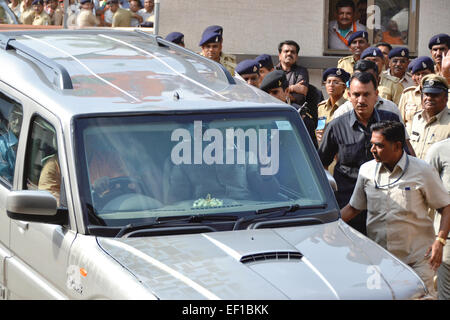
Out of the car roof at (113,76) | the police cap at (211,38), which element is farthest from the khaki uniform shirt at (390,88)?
the car roof at (113,76)

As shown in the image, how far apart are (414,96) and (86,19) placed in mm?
6342

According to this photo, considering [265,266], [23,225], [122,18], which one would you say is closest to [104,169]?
[23,225]

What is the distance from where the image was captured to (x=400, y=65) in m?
12.6

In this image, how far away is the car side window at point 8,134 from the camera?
6.47 metres

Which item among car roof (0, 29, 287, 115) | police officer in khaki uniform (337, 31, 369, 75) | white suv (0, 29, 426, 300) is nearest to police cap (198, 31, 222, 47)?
police officer in khaki uniform (337, 31, 369, 75)

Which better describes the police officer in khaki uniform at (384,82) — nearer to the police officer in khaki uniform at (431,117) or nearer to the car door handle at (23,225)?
the police officer in khaki uniform at (431,117)

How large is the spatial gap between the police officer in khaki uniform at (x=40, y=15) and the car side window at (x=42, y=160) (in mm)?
11252

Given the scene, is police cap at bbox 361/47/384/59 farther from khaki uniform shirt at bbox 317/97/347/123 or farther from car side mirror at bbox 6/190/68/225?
car side mirror at bbox 6/190/68/225

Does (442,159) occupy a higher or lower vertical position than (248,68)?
lower

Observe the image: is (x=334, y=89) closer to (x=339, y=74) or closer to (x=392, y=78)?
(x=339, y=74)

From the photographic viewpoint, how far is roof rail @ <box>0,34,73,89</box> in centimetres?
616

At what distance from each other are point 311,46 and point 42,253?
1051 cm

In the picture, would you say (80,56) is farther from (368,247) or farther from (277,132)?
(368,247)

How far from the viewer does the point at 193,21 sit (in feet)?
50.8
